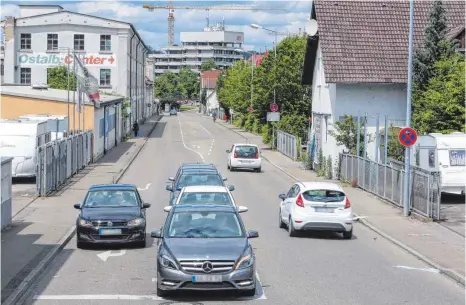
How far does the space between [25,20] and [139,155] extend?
26.0 metres

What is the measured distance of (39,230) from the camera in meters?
21.4

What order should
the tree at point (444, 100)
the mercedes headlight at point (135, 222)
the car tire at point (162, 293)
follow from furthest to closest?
the tree at point (444, 100) → the mercedes headlight at point (135, 222) → the car tire at point (162, 293)

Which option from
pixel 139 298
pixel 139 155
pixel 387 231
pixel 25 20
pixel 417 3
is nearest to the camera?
pixel 139 298

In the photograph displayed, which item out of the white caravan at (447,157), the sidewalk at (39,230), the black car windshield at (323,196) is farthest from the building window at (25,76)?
the black car windshield at (323,196)

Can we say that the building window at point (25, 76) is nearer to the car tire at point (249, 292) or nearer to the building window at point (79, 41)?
the building window at point (79, 41)

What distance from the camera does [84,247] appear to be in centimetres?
1886

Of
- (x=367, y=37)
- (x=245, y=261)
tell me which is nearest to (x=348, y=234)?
(x=245, y=261)

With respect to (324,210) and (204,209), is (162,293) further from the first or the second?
(324,210)

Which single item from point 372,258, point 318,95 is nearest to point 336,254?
point 372,258

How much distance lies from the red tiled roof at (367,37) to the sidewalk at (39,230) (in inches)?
498

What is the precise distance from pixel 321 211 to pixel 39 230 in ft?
25.5

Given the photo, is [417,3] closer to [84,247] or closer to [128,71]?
[84,247]

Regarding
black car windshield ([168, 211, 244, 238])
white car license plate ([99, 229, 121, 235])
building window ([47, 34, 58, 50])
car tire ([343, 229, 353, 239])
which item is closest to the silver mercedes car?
black car windshield ([168, 211, 244, 238])

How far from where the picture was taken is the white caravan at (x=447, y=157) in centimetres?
2905
